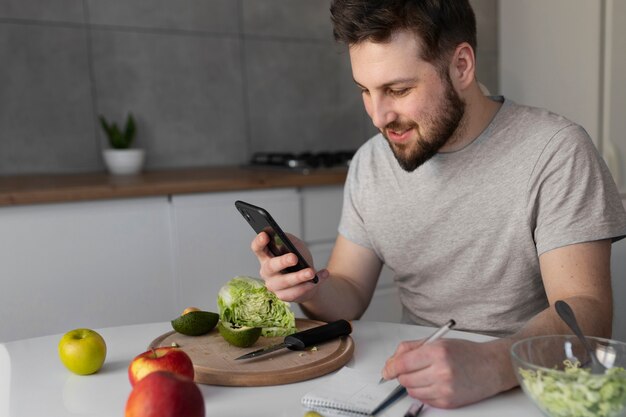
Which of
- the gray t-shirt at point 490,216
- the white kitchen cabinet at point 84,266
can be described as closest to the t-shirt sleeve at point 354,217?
the gray t-shirt at point 490,216

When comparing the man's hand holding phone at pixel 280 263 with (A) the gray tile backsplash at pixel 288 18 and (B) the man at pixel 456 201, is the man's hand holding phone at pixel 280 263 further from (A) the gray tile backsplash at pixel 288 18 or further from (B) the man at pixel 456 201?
(A) the gray tile backsplash at pixel 288 18

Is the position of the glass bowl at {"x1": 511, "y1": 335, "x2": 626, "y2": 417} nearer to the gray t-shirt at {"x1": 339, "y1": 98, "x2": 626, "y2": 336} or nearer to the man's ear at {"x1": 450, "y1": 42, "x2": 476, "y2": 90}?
the gray t-shirt at {"x1": 339, "y1": 98, "x2": 626, "y2": 336}

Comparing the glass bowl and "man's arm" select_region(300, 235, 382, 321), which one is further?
"man's arm" select_region(300, 235, 382, 321)

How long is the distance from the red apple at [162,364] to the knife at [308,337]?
0.41 ft

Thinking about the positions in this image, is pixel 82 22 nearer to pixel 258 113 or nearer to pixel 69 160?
pixel 69 160

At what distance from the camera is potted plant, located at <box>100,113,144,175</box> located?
258 cm

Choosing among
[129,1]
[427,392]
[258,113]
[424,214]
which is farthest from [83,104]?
[427,392]

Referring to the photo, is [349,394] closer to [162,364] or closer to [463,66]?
[162,364]

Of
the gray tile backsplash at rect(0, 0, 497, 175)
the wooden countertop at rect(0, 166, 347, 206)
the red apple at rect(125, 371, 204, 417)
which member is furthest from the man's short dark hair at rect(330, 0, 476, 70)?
the gray tile backsplash at rect(0, 0, 497, 175)

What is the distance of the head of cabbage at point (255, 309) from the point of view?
113 centimetres

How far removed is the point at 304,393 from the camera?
926mm

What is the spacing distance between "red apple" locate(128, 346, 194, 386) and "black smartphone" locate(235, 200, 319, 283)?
248 millimetres

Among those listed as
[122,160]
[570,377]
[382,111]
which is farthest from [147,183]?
[570,377]

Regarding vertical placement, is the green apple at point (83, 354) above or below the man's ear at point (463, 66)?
below
